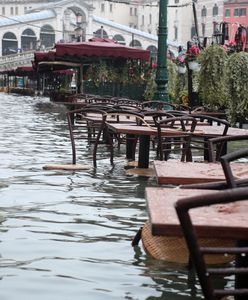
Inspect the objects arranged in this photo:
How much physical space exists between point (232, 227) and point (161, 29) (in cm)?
1361

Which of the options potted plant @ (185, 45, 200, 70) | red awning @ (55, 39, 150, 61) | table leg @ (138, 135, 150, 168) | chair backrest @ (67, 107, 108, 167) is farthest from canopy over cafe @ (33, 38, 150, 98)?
table leg @ (138, 135, 150, 168)

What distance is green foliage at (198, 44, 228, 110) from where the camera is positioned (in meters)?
14.7

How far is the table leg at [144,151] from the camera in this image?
892 centimetres

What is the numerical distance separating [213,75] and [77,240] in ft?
32.7

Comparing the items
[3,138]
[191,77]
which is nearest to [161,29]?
[191,77]

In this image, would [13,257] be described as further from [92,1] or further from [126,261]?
[92,1]

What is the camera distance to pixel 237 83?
13859 mm

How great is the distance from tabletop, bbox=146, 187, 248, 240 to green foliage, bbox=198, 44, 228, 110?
11335mm

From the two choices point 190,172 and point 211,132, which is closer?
point 190,172

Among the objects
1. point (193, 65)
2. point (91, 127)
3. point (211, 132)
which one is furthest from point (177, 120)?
point (193, 65)

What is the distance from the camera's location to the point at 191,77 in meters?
16.9

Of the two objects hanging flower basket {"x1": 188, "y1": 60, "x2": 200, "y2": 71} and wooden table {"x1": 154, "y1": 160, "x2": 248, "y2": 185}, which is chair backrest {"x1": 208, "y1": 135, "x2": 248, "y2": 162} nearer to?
wooden table {"x1": 154, "y1": 160, "x2": 248, "y2": 185}

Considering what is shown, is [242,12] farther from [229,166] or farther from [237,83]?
[229,166]

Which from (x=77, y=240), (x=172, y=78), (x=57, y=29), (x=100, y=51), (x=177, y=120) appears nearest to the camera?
(x=77, y=240)
